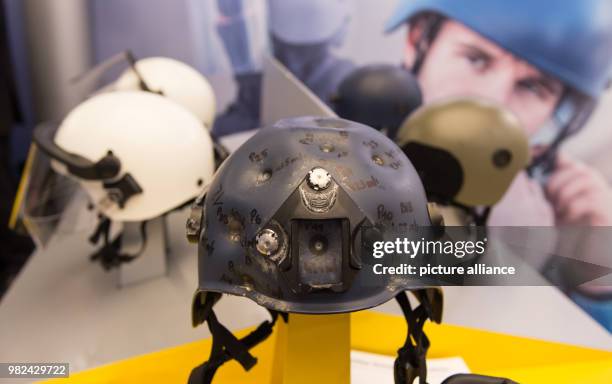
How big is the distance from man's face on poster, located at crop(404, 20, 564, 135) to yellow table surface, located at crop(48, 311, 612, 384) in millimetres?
1384

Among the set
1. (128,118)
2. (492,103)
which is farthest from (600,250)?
(128,118)

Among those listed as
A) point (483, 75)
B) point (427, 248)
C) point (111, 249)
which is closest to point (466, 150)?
point (427, 248)

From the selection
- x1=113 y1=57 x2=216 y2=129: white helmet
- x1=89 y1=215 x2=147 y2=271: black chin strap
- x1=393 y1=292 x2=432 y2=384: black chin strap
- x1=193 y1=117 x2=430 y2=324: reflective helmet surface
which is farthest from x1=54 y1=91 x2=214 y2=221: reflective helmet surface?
x1=393 y1=292 x2=432 y2=384: black chin strap

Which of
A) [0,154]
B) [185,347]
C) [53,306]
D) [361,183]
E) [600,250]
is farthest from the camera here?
[0,154]

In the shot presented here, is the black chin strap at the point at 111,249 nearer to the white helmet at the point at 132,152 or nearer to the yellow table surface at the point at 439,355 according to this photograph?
the white helmet at the point at 132,152

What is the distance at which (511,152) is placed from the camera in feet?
4.22

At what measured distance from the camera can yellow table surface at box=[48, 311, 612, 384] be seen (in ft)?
3.28

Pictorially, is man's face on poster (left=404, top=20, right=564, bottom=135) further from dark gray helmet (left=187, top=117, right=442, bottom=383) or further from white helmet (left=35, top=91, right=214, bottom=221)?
dark gray helmet (left=187, top=117, right=442, bottom=383)

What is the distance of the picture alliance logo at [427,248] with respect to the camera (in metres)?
0.72

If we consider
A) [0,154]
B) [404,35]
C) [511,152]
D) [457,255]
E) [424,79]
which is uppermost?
[457,255]

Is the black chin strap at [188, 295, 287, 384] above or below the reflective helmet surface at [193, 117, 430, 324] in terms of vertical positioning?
below

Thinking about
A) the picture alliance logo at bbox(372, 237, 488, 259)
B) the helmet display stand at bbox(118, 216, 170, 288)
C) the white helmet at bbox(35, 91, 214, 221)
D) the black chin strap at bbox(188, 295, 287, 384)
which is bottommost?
the helmet display stand at bbox(118, 216, 170, 288)

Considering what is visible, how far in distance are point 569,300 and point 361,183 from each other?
2.80 ft

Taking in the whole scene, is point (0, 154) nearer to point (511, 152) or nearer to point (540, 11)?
point (511, 152)
